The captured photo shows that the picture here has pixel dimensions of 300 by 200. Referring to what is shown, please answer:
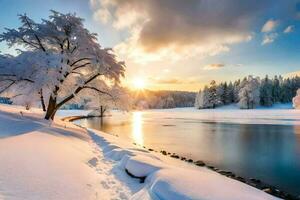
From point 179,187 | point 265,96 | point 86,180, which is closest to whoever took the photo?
point 179,187

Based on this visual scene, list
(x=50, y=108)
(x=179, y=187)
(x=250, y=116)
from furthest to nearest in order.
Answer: (x=250, y=116) < (x=50, y=108) < (x=179, y=187)

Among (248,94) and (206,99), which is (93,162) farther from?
(206,99)

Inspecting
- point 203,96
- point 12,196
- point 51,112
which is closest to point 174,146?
point 51,112

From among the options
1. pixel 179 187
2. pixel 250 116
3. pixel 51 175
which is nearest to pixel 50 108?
pixel 51 175

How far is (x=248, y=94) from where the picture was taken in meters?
83.4

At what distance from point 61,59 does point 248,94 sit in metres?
76.2

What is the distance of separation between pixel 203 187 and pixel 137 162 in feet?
10.6

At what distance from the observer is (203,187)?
702 cm

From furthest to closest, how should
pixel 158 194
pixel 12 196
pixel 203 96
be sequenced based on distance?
pixel 203 96 → pixel 158 194 → pixel 12 196

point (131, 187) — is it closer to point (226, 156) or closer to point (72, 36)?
point (226, 156)

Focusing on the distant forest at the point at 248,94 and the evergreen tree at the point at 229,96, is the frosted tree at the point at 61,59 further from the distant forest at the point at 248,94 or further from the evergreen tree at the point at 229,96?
the evergreen tree at the point at 229,96

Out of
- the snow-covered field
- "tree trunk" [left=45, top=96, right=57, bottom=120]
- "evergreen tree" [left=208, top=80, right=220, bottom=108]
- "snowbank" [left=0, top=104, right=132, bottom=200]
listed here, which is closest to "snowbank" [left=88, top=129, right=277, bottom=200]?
the snow-covered field

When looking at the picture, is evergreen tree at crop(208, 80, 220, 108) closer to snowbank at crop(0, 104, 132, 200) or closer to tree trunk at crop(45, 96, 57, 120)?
tree trunk at crop(45, 96, 57, 120)

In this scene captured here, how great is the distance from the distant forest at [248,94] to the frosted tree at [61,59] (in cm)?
7171
